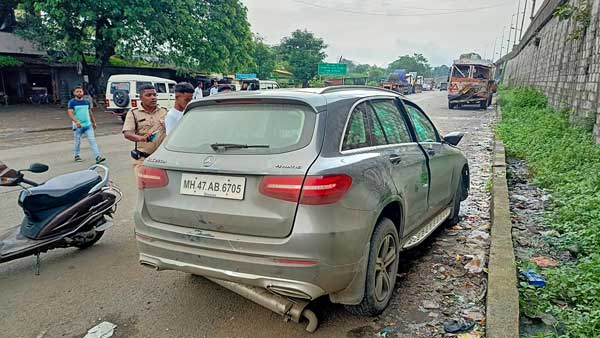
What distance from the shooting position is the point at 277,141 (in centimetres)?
262

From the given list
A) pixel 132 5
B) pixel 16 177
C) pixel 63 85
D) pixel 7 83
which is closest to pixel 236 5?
pixel 132 5

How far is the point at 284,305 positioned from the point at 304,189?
2.85 feet

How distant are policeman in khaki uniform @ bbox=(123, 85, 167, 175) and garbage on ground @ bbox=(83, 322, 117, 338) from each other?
2.11 meters

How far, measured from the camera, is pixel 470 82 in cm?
2333

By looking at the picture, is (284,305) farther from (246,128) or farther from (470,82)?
(470,82)

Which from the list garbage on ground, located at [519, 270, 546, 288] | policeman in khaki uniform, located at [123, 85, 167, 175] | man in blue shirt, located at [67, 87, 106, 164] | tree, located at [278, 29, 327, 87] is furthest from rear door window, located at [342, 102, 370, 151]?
tree, located at [278, 29, 327, 87]

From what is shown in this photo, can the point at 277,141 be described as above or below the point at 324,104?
below

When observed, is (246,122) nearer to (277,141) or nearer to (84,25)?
(277,141)

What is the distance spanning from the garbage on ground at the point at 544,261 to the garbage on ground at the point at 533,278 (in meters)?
0.31

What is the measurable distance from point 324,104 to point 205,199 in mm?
1007

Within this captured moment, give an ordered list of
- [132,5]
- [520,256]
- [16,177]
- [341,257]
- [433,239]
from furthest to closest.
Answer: [132,5], [433,239], [520,256], [16,177], [341,257]

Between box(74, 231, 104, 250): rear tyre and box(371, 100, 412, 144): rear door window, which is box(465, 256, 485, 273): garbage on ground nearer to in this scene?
box(371, 100, 412, 144): rear door window

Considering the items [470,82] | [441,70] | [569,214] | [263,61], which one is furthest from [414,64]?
[569,214]

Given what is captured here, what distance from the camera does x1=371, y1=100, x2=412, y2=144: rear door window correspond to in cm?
334
